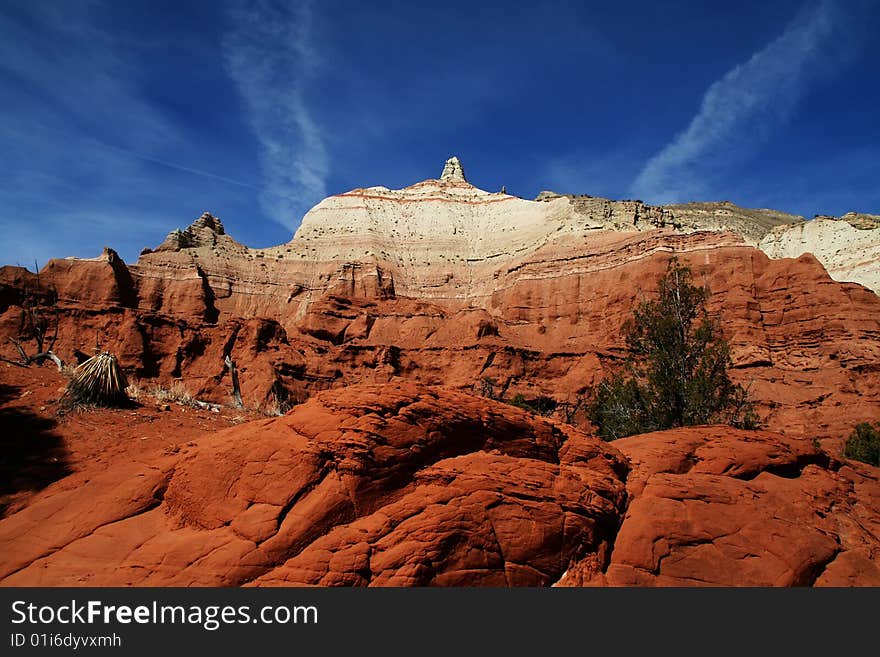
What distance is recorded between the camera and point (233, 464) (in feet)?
21.4

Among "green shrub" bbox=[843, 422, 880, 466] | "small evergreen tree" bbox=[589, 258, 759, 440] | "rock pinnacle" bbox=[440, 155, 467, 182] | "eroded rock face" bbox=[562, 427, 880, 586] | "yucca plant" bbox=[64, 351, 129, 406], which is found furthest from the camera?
"rock pinnacle" bbox=[440, 155, 467, 182]

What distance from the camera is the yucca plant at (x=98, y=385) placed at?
1108 centimetres

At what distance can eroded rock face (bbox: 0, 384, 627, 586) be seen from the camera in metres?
5.49

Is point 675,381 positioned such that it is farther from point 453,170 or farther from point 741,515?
point 453,170

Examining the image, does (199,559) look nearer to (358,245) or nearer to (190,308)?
(190,308)

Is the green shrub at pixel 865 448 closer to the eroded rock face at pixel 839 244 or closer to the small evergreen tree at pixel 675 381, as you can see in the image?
the small evergreen tree at pixel 675 381

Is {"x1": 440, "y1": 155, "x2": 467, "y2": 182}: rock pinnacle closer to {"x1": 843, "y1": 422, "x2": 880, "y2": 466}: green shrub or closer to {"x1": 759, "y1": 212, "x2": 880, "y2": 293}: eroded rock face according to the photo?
{"x1": 759, "y1": 212, "x2": 880, "y2": 293}: eroded rock face

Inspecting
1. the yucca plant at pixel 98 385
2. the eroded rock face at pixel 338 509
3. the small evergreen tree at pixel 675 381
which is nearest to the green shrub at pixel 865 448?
the small evergreen tree at pixel 675 381

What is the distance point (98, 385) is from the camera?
11.4 metres

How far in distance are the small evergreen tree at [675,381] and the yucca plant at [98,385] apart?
13.9 metres

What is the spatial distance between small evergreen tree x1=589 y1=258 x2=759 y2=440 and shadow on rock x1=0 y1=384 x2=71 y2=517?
47.6 feet

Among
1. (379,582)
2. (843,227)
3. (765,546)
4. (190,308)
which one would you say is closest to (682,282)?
(765,546)

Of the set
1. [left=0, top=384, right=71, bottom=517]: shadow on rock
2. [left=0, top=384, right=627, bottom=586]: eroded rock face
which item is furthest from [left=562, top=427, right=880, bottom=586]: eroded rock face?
[left=0, top=384, right=71, bottom=517]: shadow on rock

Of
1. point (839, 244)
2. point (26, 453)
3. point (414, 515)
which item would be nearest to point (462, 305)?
point (839, 244)
